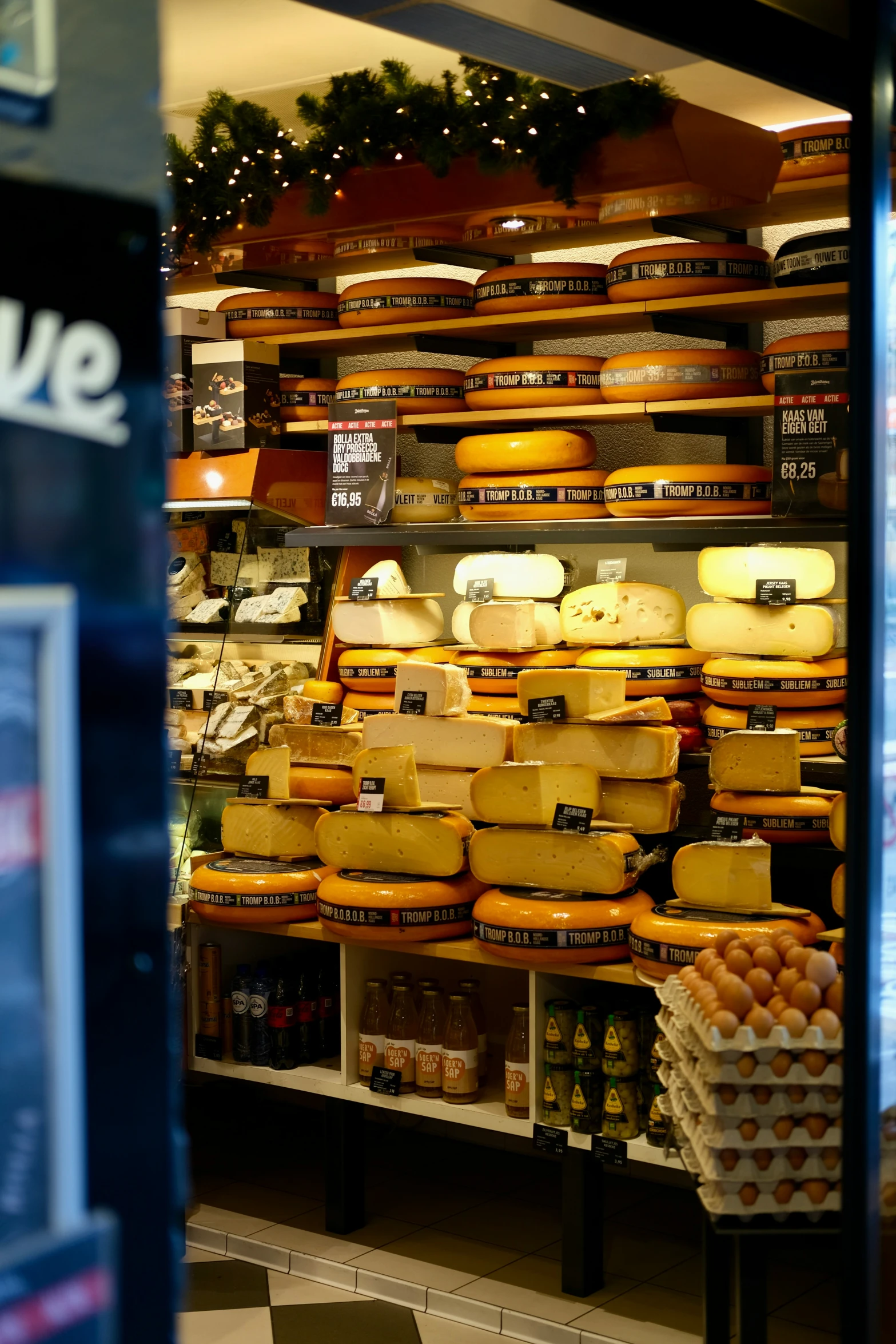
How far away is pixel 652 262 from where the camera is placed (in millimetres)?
4156

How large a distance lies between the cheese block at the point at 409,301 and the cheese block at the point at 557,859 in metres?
1.75

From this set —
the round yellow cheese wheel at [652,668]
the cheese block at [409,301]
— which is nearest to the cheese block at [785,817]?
the round yellow cheese wheel at [652,668]

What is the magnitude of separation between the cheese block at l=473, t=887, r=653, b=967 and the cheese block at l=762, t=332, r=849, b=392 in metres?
1.48

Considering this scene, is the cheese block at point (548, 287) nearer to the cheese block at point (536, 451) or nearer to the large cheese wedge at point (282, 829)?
the cheese block at point (536, 451)

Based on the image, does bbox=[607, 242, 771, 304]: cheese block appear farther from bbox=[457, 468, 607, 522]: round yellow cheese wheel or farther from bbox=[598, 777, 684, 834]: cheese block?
bbox=[598, 777, 684, 834]: cheese block

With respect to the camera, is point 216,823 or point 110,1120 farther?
point 216,823

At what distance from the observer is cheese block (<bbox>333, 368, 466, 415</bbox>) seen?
4672mm

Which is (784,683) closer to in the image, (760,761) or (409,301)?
(760,761)

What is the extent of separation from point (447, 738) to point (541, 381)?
1.11 meters

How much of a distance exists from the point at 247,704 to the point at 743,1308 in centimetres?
287

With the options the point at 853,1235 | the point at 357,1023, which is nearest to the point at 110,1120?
the point at 853,1235

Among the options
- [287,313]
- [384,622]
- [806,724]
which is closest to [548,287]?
[287,313]

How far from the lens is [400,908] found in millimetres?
3791

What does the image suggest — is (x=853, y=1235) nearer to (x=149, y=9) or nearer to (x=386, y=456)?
(x=149, y=9)
